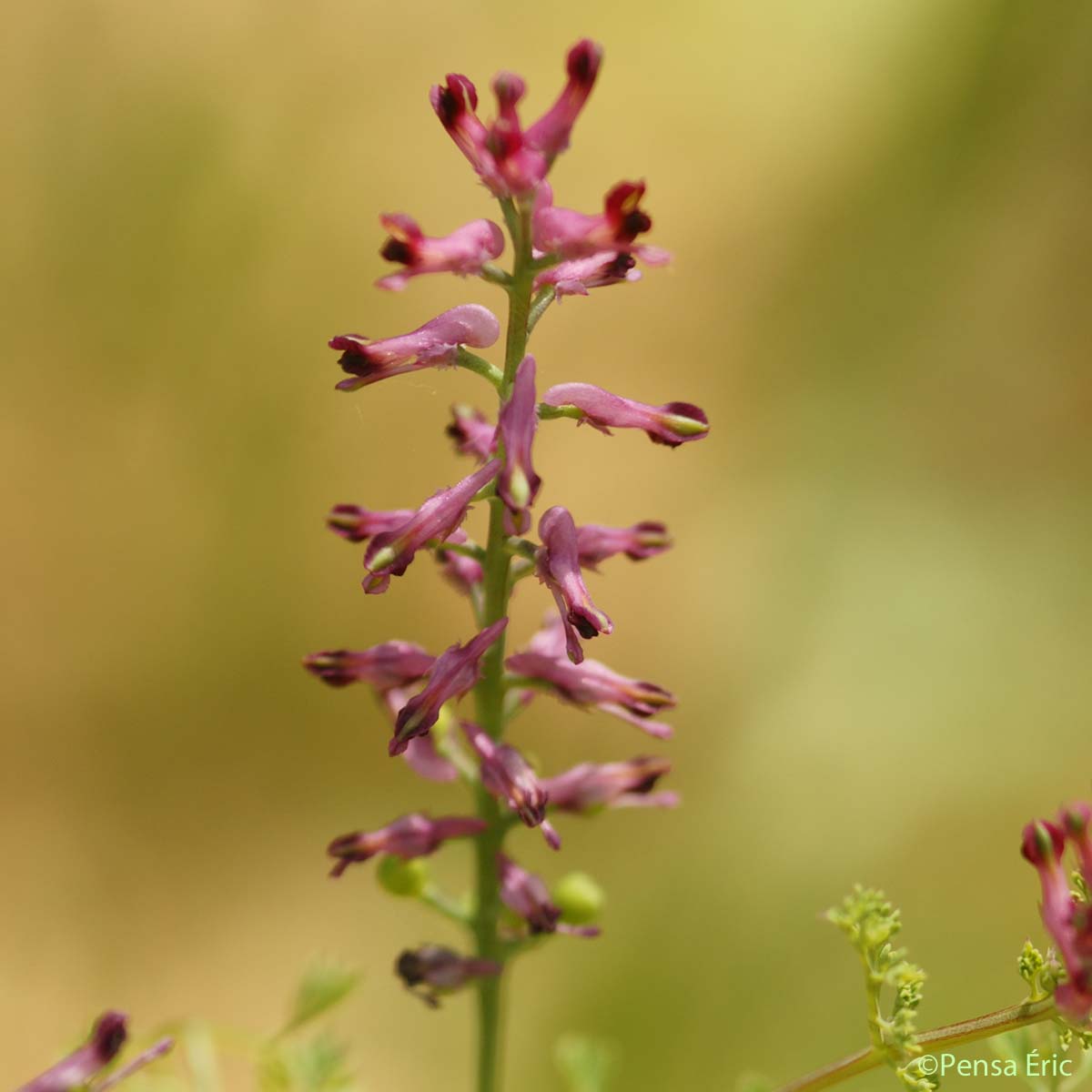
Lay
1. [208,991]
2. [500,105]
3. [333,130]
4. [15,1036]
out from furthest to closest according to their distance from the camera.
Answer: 1. [333,130]
2. [208,991]
3. [15,1036]
4. [500,105]

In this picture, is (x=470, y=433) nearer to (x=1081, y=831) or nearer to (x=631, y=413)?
(x=631, y=413)

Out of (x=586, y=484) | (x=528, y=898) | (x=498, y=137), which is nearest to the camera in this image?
(x=498, y=137)

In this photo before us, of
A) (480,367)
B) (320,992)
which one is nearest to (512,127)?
(480,367)

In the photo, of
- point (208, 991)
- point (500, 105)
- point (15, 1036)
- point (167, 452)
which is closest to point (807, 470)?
point (167, 452)

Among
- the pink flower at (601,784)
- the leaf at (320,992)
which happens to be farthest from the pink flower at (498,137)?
the leaf at (320,992)

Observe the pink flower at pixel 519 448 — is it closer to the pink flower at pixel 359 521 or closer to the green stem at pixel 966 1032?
the pink flower at pixel 359 521

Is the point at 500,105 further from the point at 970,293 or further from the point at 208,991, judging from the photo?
the point at 970,293

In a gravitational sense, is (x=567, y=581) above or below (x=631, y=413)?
below
